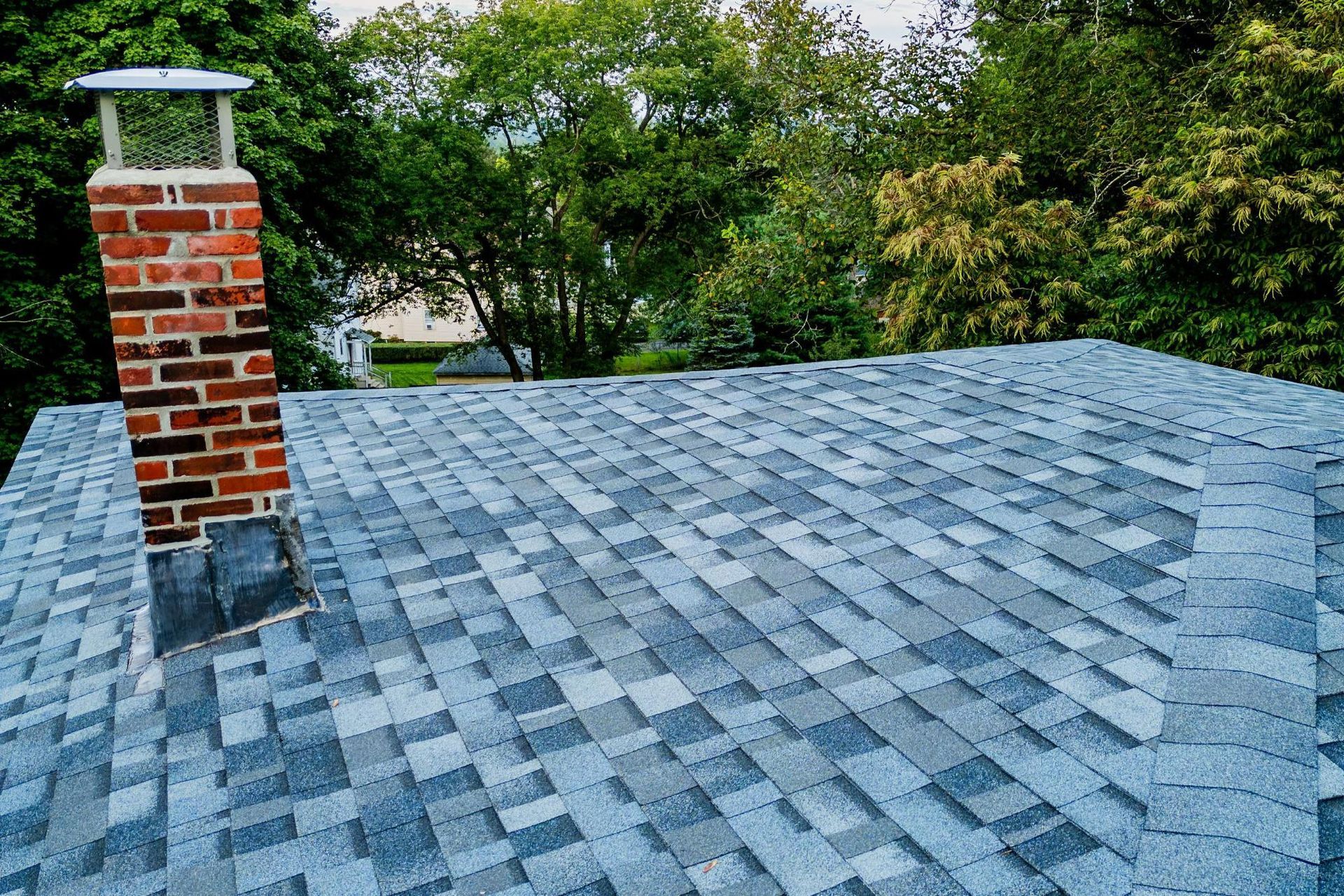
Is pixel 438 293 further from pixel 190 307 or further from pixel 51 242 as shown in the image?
pixel 190 307

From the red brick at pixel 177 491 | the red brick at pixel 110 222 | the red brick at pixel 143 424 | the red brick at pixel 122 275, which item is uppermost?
the red brick at pixel 110 222

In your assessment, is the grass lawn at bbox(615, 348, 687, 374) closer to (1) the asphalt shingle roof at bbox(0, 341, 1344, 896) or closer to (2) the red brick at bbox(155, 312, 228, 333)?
(1) the asphalt shingle roof at bbox(0, 341, 1344, 896)

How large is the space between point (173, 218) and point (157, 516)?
95cm

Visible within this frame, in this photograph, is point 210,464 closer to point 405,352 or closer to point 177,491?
point 177,491

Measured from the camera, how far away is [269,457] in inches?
117

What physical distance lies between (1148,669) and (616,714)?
4.66 ft

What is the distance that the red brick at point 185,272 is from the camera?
9.14 ft

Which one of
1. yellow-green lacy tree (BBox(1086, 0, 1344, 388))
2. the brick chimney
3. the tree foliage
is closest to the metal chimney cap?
the brick chimney

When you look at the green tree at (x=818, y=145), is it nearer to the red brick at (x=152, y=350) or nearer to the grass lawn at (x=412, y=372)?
the red brick at (x=152, y=350)

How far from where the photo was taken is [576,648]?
110 inches

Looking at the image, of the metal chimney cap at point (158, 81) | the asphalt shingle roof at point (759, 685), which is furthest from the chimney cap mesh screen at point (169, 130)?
the asphalt shingle roof at point (759, 685)

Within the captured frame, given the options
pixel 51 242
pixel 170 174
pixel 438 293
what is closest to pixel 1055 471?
pixel 170 174

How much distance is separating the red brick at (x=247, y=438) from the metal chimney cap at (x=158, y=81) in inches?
42.8

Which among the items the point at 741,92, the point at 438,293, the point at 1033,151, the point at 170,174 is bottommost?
the point at 438,293
